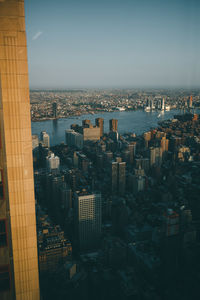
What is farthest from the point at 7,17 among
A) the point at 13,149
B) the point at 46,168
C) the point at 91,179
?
the point at 46,168

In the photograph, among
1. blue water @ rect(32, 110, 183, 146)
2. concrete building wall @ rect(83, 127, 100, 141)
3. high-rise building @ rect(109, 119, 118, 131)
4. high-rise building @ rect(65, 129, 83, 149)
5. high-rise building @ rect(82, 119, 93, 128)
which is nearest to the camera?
blue water @ rect(32, 110, 183, 146)

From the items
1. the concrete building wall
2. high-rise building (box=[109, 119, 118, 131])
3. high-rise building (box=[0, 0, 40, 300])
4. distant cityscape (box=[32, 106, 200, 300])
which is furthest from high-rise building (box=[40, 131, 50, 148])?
high-rise building (box=[0, 0, 40, 300])

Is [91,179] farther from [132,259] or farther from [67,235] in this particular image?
[132,259]

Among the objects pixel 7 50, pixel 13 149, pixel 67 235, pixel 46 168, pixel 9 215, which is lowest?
pixel 67 235

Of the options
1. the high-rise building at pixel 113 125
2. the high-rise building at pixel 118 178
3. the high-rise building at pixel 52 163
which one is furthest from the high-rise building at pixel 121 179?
the high-rise building at pixel 113 125

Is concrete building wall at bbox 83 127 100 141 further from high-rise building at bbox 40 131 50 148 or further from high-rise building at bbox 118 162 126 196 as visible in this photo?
high-rise building at bbox 118 162 126 196
